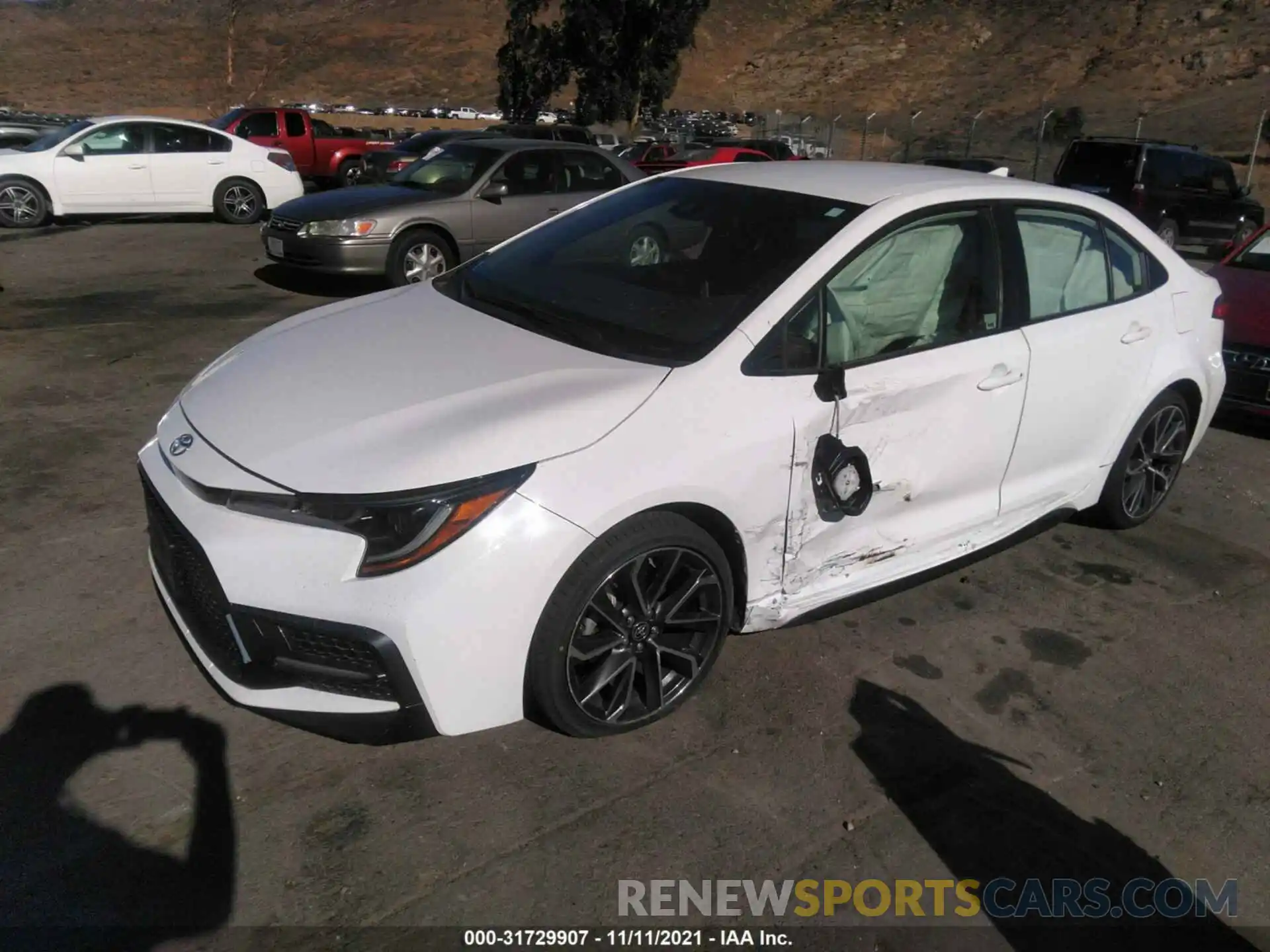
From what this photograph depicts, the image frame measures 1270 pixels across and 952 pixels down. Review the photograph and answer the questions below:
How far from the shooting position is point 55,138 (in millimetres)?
13406

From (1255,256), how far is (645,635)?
6.91 m

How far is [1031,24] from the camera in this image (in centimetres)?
5966

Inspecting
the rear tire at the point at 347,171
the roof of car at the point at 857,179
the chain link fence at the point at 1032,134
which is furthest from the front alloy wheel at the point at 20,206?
the chain link fence at the point at 1032,134

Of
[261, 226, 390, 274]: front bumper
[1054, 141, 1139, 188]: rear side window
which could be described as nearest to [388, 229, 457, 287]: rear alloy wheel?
[261, 226, 390, 274]: front bumper

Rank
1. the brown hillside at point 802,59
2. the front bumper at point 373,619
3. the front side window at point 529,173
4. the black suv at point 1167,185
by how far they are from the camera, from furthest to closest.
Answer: the brown hillside at point 802,59 < the black suv at point 1167,185 < the front side window at point 529,173 < the front bumper at point 373,619

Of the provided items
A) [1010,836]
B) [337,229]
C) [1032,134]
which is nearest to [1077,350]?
[1010,836]

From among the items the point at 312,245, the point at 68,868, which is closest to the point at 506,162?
the point at 312,245

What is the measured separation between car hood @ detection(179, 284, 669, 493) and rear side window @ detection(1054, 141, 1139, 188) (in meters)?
15.2

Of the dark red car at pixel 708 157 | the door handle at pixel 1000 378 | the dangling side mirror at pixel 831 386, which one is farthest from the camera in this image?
the dark red car at pixel 708 157

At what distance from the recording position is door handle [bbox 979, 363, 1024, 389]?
385cm

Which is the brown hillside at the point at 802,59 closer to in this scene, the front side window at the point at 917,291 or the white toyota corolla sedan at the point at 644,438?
the white toyota corolla sedan at the point at 644,438

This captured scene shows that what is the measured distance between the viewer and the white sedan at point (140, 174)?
12891 mm

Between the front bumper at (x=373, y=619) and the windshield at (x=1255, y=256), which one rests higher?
the windshield at (x=1255, y=256)

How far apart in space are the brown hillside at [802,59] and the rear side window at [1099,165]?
21951 mm
